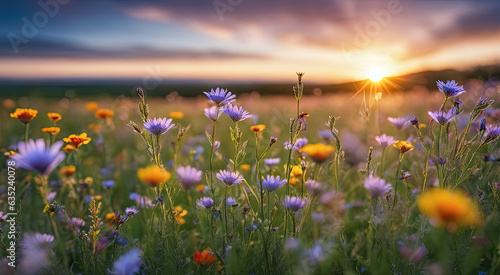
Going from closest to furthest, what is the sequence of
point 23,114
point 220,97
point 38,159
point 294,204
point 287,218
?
point 38,159 < point 294,204 < point 220,97 < point 287,218 < point 23,114

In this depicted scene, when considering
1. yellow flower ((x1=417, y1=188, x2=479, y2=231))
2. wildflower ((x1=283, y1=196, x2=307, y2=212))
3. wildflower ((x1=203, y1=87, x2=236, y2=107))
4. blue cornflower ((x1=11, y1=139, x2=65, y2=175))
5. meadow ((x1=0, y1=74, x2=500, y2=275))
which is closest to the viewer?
yellow flower ((x1=417, y1=188, x2=479, y2=231))

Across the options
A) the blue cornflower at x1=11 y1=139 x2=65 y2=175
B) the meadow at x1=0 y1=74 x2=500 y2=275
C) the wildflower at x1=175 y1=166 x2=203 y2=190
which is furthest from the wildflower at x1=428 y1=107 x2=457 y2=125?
the blue cornflower at x1=11 y1=139 x2=65 y2=175

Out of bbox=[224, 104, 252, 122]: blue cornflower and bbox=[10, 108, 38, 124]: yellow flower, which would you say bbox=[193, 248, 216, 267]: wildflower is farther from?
bbox=[10, 108, 38, 124]: yellow flower

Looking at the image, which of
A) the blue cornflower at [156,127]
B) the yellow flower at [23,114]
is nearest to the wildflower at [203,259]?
the blue cornflower at [156,127]

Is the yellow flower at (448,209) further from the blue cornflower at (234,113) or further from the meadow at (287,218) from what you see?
the blue cornflower at (234,113)

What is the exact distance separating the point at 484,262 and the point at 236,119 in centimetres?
151

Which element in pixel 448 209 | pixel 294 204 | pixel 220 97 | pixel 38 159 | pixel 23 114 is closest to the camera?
pixel 448 209

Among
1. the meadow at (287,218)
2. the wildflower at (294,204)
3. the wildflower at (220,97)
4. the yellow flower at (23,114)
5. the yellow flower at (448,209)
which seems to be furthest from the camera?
the yellow flower at (23,114)

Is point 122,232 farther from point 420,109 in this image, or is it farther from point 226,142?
point 420,109

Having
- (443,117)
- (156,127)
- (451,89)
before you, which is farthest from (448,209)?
(156,127)

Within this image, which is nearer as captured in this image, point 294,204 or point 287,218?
point 294,204

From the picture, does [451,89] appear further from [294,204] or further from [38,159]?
[38,159]

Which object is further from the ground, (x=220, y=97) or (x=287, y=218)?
(x=220, y=97)

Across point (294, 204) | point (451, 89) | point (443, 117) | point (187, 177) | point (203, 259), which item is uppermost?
point (451, 89)
